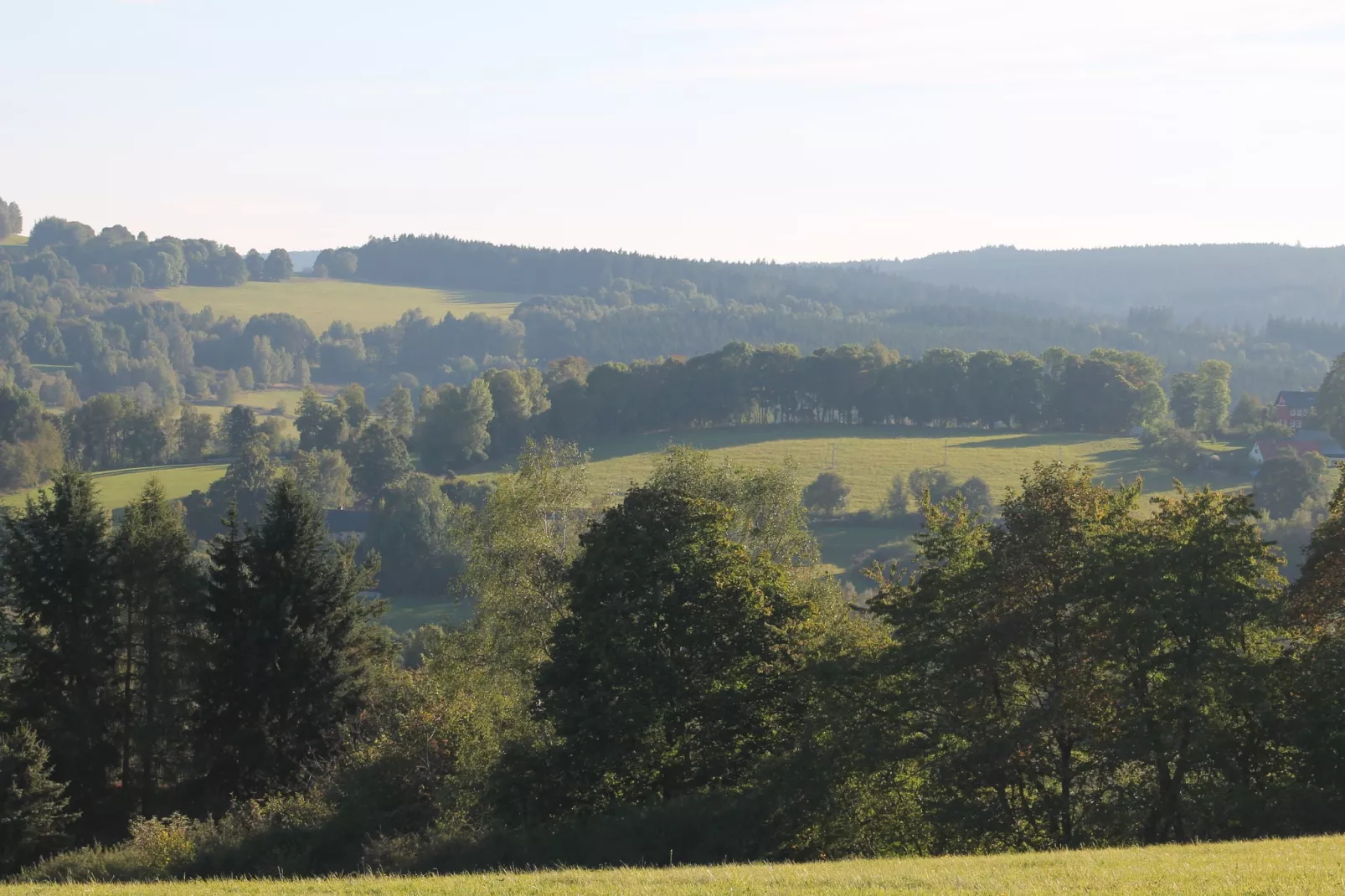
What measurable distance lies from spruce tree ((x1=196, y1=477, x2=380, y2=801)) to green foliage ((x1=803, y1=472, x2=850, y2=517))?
211 ft

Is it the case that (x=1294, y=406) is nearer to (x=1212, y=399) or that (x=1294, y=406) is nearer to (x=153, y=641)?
(x=1212, y=399)

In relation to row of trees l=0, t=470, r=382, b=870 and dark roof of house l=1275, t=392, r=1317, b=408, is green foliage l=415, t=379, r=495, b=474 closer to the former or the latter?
row of trees l=0, t=470, r=382, b=870

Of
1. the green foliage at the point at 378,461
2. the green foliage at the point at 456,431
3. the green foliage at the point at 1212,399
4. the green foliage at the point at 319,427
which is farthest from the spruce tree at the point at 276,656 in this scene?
the green foliage at the point at 1212,399

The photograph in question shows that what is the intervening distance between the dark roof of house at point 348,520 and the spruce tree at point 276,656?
77868 millimetres

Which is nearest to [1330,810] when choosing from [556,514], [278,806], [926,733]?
[926,733]

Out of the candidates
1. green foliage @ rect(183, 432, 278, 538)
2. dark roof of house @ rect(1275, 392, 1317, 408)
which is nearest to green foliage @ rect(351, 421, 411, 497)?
green foliage @ rect(183, 432, 278, 538)

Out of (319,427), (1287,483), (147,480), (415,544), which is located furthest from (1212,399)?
(147,480)

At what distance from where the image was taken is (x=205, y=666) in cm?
3762

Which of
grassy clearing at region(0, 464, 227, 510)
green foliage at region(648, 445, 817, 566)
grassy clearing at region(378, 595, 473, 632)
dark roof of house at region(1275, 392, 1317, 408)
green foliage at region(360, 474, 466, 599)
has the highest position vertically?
green foliage at region(648, 445, 817, 566)

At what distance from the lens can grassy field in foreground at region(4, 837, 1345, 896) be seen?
16047 mm

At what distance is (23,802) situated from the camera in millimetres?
31156

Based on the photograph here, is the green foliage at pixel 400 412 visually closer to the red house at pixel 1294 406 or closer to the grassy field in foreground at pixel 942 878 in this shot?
the red house at pixel 1294 406

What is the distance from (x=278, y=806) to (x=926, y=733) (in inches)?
639

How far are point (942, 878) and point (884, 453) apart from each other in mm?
106419
